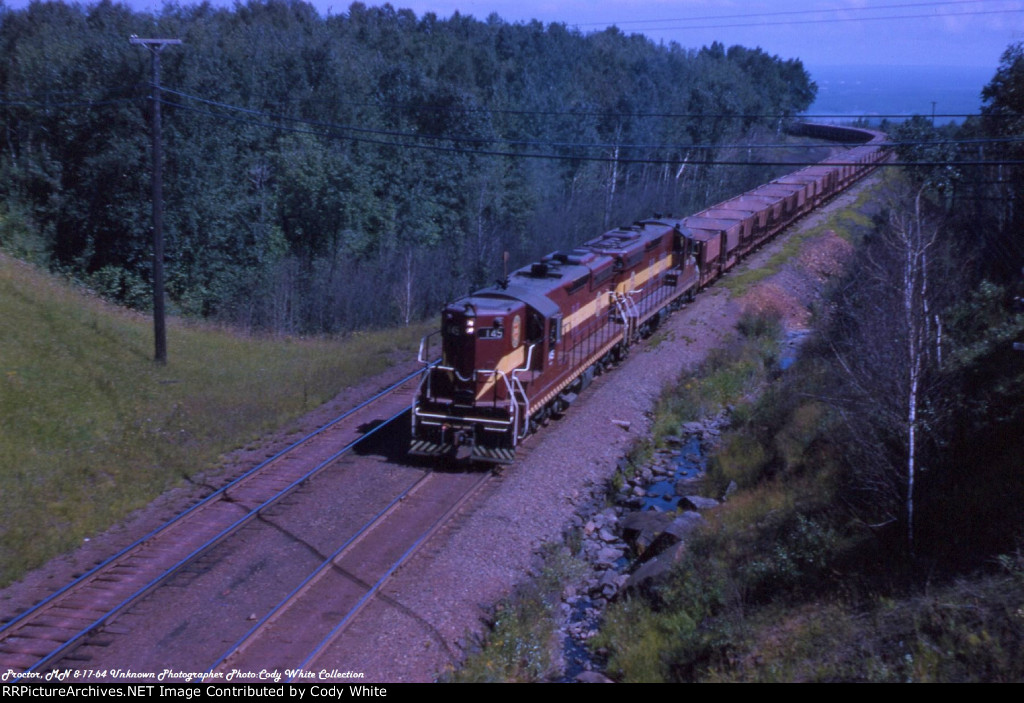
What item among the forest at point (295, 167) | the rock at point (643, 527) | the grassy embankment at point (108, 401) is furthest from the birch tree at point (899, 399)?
the grassy embankment at point (108, 401)

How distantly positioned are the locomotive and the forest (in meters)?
3.75

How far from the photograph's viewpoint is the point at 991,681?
7824 mm

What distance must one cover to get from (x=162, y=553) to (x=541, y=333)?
8.36 meters

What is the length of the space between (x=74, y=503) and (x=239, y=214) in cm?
2437

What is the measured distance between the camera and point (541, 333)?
16.9m

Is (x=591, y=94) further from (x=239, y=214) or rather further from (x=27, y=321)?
(x=27, y=321)

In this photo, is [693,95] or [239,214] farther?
[693,95]

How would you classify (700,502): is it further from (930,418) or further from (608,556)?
(930,418)

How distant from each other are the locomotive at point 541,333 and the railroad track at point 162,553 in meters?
2.30

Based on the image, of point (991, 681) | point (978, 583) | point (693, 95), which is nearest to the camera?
point (991, 681)

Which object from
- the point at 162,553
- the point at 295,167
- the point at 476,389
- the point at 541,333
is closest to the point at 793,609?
the point at 476,389

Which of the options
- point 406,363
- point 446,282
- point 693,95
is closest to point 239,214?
point 446,282

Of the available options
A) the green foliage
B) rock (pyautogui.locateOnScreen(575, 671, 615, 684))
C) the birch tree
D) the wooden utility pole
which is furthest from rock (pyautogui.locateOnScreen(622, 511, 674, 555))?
the wooden utility pole

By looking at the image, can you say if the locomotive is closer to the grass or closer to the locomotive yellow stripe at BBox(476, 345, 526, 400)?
the locomotive yellow stripe at BBox(476, 345, 526, 400)
